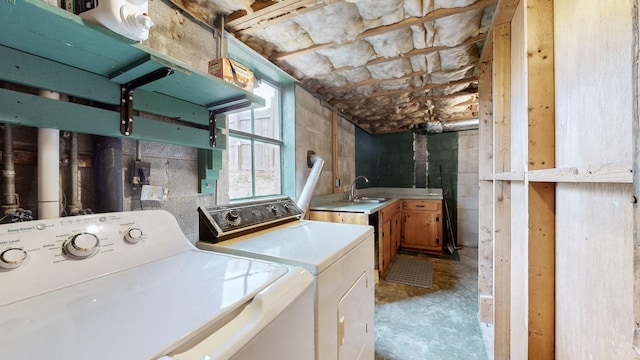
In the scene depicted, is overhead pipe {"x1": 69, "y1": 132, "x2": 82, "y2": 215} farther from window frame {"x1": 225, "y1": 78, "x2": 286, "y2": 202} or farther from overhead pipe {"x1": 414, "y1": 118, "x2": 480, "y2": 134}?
overhead pipe {"x1": 414, "y1": 118, "x2": 480, "y2": 134}

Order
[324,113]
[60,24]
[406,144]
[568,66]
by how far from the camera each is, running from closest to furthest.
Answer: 1. [60,24]
2. [568,66]
3. [324,113]
4. [406,144]

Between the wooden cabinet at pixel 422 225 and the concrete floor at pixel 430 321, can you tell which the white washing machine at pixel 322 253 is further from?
the wooden cabinet at pixel 422 225

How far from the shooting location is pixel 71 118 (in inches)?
33.8

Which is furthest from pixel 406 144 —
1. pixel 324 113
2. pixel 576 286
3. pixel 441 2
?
pixel 576 286

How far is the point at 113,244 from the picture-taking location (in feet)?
2.61

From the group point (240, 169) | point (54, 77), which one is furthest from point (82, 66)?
point (240, 169)

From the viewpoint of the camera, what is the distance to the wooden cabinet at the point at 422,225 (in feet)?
12.3

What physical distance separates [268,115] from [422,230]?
2962 mm

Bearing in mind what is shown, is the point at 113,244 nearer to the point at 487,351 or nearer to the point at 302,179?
the point at 302,179

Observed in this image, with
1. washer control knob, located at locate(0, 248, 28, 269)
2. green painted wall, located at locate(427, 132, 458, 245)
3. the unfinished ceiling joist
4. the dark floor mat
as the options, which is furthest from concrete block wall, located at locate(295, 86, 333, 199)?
green painted wall, located at locate(427, 132, 458, 245)

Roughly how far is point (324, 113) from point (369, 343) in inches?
98.2

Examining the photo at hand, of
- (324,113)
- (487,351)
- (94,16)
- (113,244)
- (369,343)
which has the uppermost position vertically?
(324,113)

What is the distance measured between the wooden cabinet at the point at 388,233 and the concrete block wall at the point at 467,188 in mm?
1329

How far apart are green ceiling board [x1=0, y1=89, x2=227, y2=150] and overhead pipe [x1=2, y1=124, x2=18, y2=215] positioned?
0.34 feet
